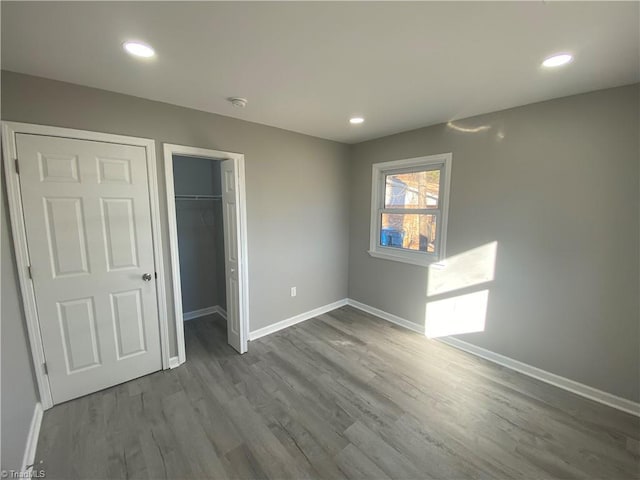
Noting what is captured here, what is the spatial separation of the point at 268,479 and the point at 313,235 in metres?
2.53

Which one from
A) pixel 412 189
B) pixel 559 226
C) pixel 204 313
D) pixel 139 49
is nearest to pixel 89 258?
pixel 139 49

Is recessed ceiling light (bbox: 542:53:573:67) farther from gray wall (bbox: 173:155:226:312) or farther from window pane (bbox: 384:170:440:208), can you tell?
gray wall (bbox: 173:155:226:312)

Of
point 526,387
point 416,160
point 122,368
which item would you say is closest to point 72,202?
point 122,368

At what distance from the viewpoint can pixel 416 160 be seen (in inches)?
121

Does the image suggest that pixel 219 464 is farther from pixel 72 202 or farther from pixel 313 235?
pixel 313 235

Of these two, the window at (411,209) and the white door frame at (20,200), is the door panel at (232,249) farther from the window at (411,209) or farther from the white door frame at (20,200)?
the window at (411,209)

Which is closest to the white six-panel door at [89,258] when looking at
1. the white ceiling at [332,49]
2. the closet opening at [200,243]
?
the white ceiling at [332,49]

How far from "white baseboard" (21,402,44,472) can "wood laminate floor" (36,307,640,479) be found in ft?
0.13

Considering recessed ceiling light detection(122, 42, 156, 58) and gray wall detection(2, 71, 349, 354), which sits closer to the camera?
recessed ceiling light detection(122, 42, 156, 58)

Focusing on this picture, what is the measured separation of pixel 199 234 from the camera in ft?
12.0

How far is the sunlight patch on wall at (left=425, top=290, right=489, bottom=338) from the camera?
8.89 ft

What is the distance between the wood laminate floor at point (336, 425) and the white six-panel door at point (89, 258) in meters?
0.28

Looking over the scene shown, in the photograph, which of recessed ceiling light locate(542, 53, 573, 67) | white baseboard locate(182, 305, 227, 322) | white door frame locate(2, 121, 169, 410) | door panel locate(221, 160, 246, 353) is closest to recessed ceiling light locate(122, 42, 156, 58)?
white door frame locate(2, 121, 169, 410)

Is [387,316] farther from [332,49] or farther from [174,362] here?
[332,49]
